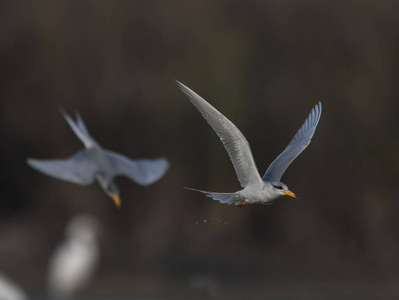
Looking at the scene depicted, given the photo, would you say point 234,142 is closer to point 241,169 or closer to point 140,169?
point 241,169

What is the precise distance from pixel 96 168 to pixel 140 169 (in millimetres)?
136

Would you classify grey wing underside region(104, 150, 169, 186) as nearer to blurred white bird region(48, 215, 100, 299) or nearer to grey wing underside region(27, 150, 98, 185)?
grey wing underside region(27, 150, 98, 185)

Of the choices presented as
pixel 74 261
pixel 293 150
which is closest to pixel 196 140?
pixel 74 261

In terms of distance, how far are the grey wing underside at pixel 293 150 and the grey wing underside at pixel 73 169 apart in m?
0.39

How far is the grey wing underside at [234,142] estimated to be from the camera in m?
1.89

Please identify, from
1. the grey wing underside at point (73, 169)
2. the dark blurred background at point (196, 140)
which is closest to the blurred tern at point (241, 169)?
the grey wing underside at point (73, 169)

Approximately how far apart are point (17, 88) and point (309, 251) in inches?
127

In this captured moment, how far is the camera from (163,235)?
8711 millimetres

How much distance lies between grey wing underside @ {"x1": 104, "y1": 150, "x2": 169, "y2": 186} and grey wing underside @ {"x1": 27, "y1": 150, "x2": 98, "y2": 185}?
66 millimetres

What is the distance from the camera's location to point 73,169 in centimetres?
201

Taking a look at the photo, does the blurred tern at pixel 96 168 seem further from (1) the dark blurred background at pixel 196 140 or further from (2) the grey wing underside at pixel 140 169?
(1) the dark blurred background at pixel 196 140

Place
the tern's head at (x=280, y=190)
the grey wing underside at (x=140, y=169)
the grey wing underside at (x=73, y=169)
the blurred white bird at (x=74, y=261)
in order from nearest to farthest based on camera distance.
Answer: the tern's head at (x=280, y=190)
the grey wing underside at (x=73, y=169)
the grey wing underside at (x=140, y=169)
the blurred white bird at (x=74, y=261)

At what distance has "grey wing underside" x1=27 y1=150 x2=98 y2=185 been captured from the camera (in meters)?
1.93

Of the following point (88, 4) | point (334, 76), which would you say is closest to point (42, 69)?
point (88, 4)
